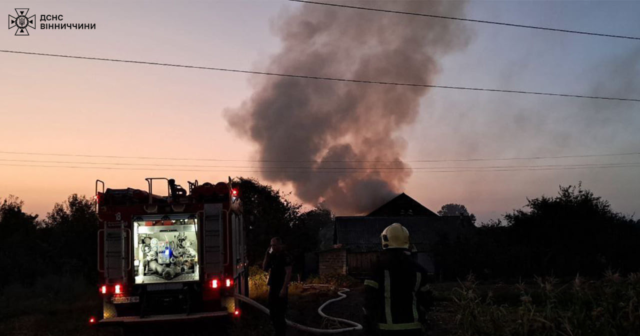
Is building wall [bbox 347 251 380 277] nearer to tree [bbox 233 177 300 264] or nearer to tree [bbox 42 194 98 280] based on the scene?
tree [bbox 233 177 300 264]

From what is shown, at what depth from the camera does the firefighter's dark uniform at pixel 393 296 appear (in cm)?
462

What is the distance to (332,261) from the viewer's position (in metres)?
37.8

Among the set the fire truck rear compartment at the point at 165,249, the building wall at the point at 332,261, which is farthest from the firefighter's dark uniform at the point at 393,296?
the building wall at the point at 332,261

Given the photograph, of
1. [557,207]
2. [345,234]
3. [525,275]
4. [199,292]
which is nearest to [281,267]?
[199,292]

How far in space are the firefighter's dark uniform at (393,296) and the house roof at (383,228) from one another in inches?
1306

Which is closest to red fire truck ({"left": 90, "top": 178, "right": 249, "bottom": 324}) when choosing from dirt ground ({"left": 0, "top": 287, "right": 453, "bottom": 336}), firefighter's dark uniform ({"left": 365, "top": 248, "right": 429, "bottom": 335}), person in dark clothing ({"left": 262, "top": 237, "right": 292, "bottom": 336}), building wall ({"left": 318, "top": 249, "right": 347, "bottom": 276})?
dirt ground ({"left": 0, "top": 287, "right": 453, "bottom": 336})

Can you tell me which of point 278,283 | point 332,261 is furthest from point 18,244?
point 278,283

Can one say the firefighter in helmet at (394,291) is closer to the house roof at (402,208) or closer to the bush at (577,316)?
the bush at (577,316)

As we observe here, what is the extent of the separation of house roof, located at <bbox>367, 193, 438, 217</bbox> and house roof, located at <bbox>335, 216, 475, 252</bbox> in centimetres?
1136

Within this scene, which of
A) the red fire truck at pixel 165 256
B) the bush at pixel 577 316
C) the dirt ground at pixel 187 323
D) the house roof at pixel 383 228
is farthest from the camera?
the house roof at pixel 383 228

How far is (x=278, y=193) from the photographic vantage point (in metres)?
A: 36.1

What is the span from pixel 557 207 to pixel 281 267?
21.8 meters

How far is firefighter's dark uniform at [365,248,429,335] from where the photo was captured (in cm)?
462

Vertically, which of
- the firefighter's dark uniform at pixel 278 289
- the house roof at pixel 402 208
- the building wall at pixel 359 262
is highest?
the house roof at pixel 402 208
